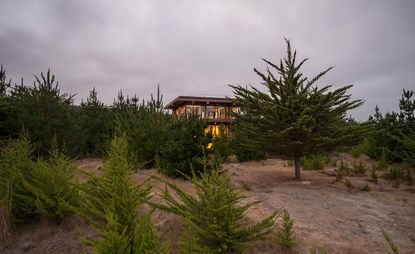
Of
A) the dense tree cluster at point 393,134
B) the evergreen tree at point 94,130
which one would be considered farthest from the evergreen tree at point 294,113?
the evergreen tree at point 94,130

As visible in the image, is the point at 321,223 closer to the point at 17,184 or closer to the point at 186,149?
the point at 186,149

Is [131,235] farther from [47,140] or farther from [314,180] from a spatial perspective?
[47,140]

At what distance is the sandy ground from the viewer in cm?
448

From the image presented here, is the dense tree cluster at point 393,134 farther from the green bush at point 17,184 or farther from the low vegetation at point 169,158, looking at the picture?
the green bush at point 17,184

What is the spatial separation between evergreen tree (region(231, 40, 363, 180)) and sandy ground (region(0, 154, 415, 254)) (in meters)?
1.39

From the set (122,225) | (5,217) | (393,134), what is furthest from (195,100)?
(122,225)

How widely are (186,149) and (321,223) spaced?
15.2ft

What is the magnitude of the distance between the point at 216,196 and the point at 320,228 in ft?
8.03

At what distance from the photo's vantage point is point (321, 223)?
5.37 m

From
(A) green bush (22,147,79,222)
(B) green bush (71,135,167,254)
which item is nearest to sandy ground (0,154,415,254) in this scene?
(A) green bush (22,147,79,222)

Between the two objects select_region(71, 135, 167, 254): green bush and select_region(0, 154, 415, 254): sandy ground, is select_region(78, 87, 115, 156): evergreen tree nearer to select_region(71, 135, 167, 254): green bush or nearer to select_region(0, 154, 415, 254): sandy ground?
select_region(0, 154, 415, 254): sandy ground

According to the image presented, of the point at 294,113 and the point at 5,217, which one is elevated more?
the point at 294,113

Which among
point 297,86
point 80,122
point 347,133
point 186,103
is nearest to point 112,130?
point 80,122

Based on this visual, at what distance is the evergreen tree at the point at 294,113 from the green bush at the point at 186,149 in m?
1.44
